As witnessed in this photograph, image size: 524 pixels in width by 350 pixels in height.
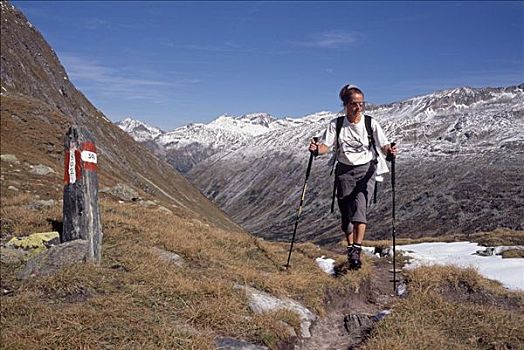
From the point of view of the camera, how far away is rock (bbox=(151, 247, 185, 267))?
10258mm

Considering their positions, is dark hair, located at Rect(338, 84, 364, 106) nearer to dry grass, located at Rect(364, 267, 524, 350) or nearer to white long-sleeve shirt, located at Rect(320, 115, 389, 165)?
white long-sleeve shirt, located at Rect(320, 115, 389, 165)

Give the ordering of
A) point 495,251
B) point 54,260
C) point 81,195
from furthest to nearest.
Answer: point 495,251
point 81,195
point 54,260

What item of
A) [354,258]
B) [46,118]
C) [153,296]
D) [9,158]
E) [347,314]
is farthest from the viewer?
[46,118]

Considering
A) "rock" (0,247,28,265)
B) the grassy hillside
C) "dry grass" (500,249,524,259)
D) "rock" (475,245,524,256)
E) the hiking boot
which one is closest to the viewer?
the grassy hillside

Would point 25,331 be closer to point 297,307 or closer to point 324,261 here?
point 297,307

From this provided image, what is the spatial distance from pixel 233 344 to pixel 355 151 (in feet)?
19.3

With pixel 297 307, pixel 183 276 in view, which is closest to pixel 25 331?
pixel 183 276

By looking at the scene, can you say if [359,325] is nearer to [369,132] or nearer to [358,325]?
[358,325]

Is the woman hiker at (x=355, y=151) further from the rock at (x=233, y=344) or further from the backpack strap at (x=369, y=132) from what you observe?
the rock at (x=233, y=344)

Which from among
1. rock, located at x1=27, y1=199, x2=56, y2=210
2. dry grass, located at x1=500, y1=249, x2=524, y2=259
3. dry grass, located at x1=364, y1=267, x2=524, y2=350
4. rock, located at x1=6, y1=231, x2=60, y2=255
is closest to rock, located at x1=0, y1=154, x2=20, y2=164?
rock, located at x1=27, y1=199, x2=56, y2=210

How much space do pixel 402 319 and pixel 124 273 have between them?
17.7 ft

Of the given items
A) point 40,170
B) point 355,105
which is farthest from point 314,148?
point 40,170

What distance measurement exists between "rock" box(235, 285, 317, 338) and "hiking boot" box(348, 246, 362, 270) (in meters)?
2.75

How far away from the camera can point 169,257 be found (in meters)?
10.6
